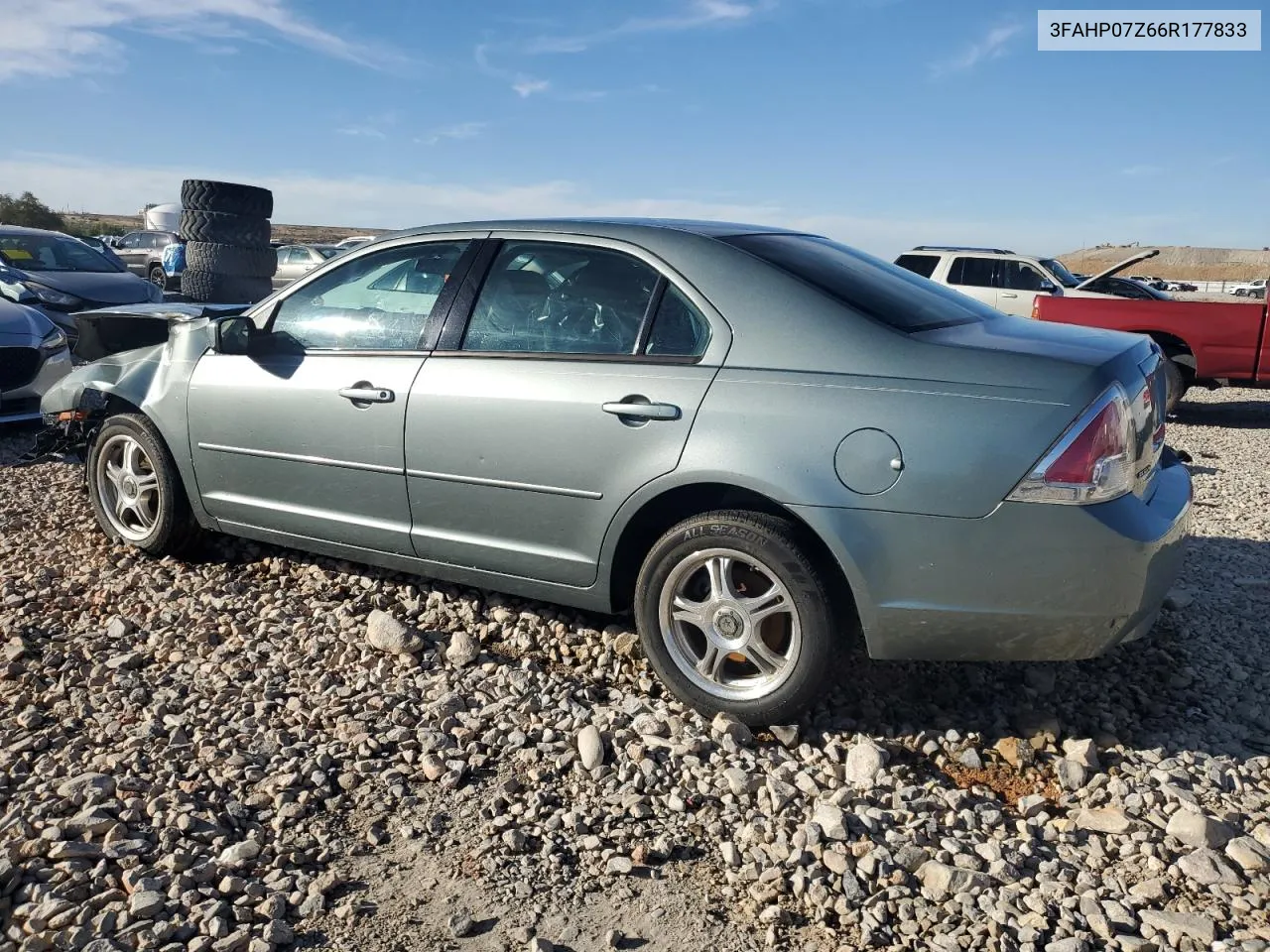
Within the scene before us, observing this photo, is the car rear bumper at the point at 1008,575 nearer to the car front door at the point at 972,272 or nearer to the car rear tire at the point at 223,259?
the car rear tire at the point at 223,259

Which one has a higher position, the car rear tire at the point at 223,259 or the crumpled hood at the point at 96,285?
the car rear tire at the point at 223,259

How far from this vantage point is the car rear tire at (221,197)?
12.9m

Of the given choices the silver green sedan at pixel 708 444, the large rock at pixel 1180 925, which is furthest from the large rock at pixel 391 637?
the large rock at pixel 1180 925

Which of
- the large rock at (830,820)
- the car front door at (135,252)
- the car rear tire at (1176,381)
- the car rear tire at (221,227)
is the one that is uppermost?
the car front door at (135,252)

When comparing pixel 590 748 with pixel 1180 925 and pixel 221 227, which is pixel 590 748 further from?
pixel 221 227

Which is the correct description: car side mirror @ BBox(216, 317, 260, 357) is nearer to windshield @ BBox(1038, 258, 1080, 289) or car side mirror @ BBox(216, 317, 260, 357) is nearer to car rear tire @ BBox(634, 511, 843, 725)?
car rear tire @ BBox(634, 511, 843, 725)

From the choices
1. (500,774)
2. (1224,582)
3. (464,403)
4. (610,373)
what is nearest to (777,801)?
(500,774)

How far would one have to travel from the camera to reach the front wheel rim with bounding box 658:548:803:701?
332cm

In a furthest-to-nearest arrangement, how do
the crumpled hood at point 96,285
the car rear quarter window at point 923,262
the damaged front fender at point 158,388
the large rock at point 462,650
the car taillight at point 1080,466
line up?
the car rear quarter window at point 923,262 < the crumpled hood at point 96,285 < the damaged front fender at point 158,388 < the large rock at point 462,650 < the car taillight at point 1080,466

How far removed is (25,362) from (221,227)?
19.1ft

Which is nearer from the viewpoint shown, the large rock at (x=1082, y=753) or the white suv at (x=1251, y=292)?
the large rock at (x=1082, y=753)

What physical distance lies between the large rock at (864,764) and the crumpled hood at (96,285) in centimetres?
1097

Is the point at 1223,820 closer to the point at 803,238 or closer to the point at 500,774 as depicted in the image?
the point at 500,774

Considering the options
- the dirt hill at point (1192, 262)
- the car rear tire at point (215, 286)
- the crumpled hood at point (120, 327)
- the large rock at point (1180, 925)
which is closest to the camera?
the large rock at point (1180, 925)
